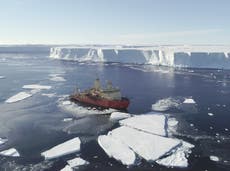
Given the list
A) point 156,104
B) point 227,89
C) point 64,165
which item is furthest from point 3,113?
point 227,89

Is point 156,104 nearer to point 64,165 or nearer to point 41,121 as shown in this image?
point 41,121

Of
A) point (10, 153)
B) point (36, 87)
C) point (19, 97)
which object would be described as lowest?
point (10, 153)

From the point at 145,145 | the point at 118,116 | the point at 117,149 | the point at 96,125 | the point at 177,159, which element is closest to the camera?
the point at 177,159

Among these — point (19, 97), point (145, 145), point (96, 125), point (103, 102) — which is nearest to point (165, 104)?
point (103, 102)

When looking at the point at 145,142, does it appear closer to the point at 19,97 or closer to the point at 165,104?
the point at 165,104

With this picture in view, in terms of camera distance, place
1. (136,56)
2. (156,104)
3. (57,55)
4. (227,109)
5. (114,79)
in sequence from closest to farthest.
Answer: (227,109), (156,104), (114,79), (136,56), (57,55)

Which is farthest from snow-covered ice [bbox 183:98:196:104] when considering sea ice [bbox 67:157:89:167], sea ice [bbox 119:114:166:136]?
sea ice [bbox 67:157:89:167]

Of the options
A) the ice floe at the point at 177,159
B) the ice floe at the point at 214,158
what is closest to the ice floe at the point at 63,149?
the ice floe at the point at 177,159
